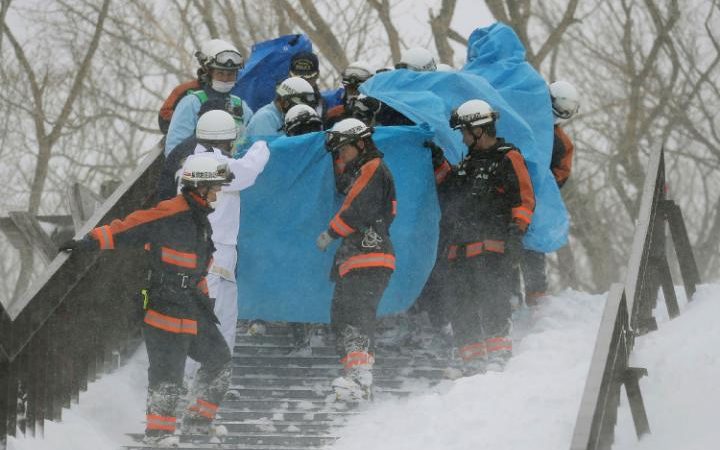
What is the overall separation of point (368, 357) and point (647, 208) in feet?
6.87

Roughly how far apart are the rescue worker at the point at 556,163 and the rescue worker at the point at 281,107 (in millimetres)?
2315

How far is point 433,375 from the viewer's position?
773 cm

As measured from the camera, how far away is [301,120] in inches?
324

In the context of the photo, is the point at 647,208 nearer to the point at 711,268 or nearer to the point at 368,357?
the point at 368,357

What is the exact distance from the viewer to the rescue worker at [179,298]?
6.53 meters

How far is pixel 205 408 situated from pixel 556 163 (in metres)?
4.26

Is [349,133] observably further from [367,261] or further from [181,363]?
[181,363]

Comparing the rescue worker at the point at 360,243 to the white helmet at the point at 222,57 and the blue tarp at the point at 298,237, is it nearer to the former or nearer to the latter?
the blue tarp at the point at 298,237

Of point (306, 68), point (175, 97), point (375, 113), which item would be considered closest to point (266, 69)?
point (306, 68)

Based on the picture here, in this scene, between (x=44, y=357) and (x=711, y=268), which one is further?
(x=711, y=268)

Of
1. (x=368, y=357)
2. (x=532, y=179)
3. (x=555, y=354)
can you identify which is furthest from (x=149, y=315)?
(x=532, y=179)

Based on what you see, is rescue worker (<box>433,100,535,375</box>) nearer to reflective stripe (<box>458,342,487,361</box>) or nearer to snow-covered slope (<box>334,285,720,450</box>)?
reflective stripe (<box>458,342,487,361</box>)

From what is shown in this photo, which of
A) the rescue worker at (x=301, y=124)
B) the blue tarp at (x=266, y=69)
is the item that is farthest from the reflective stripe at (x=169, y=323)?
the blue tarp at (x=266, y=69)

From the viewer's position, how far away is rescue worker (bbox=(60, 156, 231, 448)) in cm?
653
